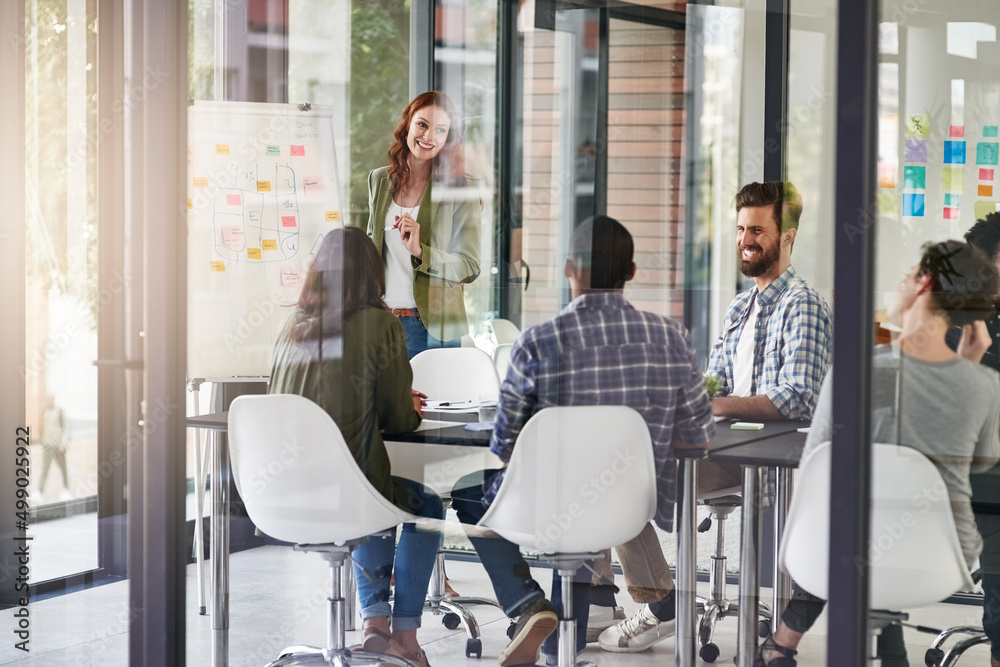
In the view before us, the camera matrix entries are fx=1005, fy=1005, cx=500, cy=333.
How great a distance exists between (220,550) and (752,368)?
5.12 feet

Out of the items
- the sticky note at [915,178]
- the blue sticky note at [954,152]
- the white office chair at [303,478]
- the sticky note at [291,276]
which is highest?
the blue sticky note at [954,152]

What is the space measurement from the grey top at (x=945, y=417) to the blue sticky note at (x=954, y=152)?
686 millimetres

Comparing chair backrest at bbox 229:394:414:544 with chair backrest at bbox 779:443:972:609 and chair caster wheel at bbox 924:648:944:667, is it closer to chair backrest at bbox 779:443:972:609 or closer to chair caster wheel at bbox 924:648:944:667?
chair backrest at bbox 779:443:972:609

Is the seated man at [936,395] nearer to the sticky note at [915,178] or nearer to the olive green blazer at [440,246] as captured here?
the sticky note at [915,178]

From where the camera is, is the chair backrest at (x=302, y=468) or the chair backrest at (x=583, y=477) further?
the chair backrest at (x=302, y=468)

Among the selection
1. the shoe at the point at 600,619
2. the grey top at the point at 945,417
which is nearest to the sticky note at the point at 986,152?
the grey top at the point at 945,417

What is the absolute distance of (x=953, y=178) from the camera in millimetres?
2607

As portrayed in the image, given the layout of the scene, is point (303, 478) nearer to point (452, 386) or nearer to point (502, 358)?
point (452, 386)

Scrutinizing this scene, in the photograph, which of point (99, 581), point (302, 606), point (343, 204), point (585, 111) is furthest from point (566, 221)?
point (99, 581)

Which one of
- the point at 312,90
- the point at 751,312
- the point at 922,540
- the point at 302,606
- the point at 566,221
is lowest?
the point at 302,606

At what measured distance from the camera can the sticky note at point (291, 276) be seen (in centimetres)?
296

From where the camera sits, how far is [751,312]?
2.75m

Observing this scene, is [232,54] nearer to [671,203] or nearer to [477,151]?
[477,151]

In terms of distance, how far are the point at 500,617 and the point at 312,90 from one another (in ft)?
5.34
